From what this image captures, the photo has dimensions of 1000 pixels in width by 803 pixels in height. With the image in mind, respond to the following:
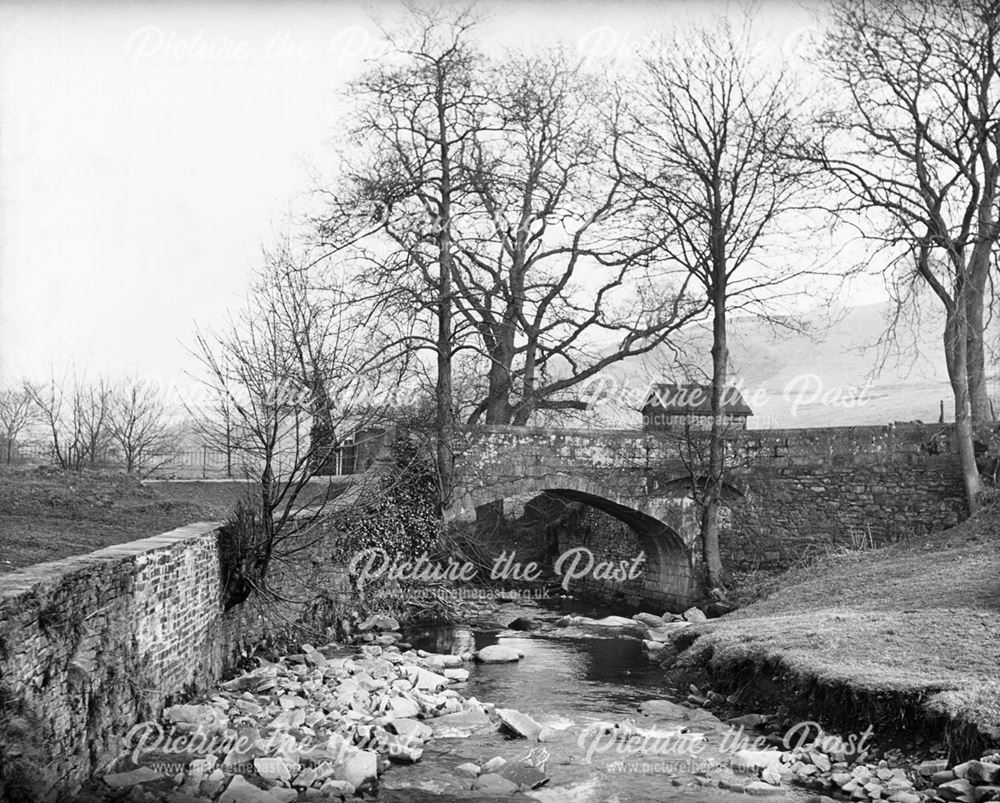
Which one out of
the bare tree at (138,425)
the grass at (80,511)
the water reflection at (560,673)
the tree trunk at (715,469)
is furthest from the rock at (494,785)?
the bare tree at (138,425)

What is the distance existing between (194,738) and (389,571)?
8879 millimetres

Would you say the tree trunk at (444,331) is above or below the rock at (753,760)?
above

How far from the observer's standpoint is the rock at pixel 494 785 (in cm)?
733

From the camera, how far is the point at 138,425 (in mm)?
25438

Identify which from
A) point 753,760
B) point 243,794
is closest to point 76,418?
point 243,794

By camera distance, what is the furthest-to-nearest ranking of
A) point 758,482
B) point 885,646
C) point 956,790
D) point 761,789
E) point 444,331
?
1. point 758,482
2. point 444,331
3. point 885,646
4. point 761,789
5. point 956,790

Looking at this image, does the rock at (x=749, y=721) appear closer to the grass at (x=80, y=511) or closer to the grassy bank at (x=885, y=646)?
the grassy bank at (x=885, y=646)

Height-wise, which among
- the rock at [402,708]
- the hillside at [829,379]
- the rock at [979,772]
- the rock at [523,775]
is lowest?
the rock at [402,708]

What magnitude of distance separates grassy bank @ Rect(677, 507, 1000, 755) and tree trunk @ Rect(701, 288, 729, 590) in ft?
10.1

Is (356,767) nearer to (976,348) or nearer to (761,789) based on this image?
(761,789)

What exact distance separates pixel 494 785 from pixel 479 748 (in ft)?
3.69

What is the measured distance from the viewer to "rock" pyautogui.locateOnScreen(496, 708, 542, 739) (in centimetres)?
896

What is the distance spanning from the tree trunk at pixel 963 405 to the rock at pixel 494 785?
12.6m

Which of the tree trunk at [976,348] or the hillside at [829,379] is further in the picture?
the hillside at [829,379]
